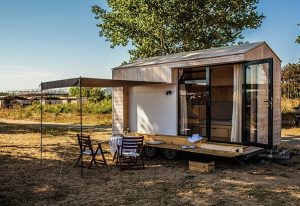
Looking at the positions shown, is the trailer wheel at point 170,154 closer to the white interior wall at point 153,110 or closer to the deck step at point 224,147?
the white interior wall at point 153,110

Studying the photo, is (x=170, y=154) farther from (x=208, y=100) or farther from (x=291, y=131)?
(x=291, y=131)

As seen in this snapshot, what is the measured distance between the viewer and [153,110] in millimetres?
10453

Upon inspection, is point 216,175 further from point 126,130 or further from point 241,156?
point 126,130

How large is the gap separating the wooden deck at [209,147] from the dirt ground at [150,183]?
1.36ft

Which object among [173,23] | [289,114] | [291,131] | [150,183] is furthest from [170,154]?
[173,23]

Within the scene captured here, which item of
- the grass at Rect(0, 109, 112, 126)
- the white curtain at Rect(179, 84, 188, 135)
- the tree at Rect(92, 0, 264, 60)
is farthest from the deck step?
the grass at Rect(0, 109, 112, 126)

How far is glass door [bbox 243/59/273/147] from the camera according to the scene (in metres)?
8.27

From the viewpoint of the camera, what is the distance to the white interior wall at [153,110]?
988cm

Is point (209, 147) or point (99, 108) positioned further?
point (99, 108)

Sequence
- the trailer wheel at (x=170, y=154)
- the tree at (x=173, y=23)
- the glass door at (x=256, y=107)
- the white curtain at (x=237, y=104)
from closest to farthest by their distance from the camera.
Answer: the glass door at (x=256, y=107) → the white curtain at (x=237, y=104) → the trailer wheel at (x=170, y=154) → the tree at (x=173, y=23)

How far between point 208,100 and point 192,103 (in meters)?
0.80

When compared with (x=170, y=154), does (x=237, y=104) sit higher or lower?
higher

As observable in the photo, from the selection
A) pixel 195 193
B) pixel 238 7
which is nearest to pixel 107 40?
pixel 238 7

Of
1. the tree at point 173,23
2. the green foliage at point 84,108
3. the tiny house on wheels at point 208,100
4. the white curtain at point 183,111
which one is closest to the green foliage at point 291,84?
the tree at point 173,23
